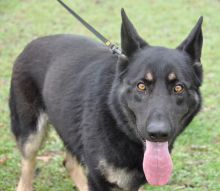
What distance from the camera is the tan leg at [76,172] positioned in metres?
5.70

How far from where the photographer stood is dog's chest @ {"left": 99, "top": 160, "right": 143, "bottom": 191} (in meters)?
4.45

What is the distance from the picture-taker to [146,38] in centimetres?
1254

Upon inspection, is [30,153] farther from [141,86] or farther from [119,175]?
[141,86]

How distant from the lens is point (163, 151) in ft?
13.3

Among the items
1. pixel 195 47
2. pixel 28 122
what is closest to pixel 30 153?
pixel 28 122

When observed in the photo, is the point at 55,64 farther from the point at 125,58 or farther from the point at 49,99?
the point at 125,58

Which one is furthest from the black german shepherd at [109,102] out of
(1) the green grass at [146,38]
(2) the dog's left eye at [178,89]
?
(1) the green grass at [146,38]

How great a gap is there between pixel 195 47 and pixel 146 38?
8.13 meters

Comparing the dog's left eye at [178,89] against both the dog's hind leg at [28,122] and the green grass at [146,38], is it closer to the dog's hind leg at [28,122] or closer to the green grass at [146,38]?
the dog's hind leg at [28,122]

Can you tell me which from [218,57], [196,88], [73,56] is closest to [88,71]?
[73,56]

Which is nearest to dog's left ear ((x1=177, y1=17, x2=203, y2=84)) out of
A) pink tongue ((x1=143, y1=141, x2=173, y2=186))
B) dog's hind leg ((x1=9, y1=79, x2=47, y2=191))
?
pink tongue ((x1=143, y1=141, x2=173, y2=186))

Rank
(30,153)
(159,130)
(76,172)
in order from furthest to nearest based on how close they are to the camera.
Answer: (76,172) < (30,153) < (159,130)

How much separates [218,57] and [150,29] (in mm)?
2907

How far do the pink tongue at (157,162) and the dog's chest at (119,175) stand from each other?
386 millimetres
